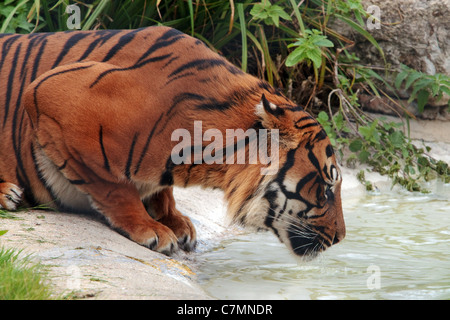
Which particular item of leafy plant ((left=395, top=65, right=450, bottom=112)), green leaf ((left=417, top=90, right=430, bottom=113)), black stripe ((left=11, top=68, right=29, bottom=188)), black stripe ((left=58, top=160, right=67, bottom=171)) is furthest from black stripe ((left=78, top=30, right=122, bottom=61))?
green leaf ((left=417, top=90, right=430, bottom=113))

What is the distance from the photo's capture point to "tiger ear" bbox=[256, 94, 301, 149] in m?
3.28

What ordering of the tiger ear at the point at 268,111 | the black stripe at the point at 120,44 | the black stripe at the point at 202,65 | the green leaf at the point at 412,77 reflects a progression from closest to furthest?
the tiger ear at the point at 268,111 → the black stripe at the point at 202,65 → the black stripe at the point at 120,44 → the green leaf at the point at 412,77

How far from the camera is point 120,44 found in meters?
3.71

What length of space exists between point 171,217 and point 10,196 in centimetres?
95

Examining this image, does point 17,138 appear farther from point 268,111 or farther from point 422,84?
point 422,84

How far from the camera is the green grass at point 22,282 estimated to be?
2230mm

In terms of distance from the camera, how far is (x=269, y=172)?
11.2ft

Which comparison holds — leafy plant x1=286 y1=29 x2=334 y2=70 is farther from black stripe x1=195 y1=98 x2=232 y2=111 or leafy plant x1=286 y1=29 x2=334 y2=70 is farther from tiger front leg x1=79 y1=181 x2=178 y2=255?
tiger front leg x1=79 y1=181 x2=178 y2=255

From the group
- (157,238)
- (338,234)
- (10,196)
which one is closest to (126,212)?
(157,238)

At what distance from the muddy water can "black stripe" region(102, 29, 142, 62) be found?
50.8 inches

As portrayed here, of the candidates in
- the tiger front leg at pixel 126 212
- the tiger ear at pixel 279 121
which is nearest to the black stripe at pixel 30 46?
the tiger front leg at pixel 126 212

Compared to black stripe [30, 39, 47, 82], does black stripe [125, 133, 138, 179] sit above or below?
below

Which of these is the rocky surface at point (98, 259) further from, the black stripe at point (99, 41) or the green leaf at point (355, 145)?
the green leaf at point (355, 145)

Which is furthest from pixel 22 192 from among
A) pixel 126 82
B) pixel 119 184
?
pixel 126 82
